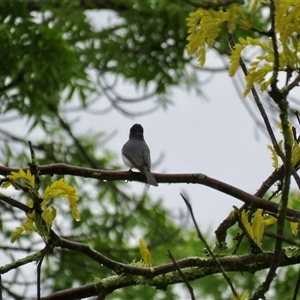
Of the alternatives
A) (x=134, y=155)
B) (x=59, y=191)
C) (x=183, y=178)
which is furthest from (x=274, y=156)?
(x=134, y=155)

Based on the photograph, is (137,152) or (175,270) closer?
(175,270)

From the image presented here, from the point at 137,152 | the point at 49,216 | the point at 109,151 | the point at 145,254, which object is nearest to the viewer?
the point at 49,216

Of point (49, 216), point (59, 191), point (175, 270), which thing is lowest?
point (175, 270)

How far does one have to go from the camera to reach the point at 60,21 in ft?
30.2

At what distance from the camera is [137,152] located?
20.4 ft

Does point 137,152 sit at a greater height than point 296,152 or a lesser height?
greater

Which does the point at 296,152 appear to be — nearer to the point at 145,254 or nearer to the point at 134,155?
the point at 145,254

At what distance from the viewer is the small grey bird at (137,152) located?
5.79 metres

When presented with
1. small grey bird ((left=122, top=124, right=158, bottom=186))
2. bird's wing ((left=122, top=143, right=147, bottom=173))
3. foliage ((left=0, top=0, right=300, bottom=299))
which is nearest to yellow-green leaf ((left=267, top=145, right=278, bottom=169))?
foliage ((left=0, top=0, right=300, bottom=299))

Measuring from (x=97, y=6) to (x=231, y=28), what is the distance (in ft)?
26.9

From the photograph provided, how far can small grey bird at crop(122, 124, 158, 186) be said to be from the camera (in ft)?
19.0

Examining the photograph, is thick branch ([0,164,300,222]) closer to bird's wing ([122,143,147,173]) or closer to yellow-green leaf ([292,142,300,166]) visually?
yellow-green leaf ([292,142,300,166])

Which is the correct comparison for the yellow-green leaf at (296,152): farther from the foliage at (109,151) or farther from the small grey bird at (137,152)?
the small grey bird at (137,152)

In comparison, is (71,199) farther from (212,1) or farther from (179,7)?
(179,7)
